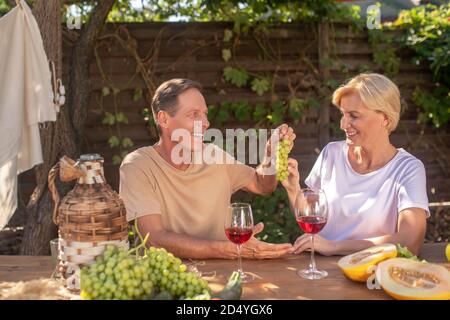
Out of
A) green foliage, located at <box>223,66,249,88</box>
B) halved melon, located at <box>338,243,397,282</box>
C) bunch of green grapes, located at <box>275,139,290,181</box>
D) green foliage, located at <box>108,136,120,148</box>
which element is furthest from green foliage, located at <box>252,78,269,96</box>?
halved melon, located at <box>338,243,397,282</box>

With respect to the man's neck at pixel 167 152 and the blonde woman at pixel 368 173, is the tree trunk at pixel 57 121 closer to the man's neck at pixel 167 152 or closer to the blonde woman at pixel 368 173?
the man's neck at pixel 167 152

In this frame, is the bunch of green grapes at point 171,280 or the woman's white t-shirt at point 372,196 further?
the woman's white t-shirt at point 372,196

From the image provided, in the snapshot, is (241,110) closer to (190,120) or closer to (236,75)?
(236,75)

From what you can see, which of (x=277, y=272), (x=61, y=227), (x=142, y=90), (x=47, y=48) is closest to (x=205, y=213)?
(x=277, y=272)

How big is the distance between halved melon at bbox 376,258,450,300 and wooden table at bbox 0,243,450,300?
0.21ft

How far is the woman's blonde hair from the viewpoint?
2506 millimetres

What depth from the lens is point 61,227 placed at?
1.73 meters

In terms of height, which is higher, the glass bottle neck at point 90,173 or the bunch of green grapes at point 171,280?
the glass bottle neck at point 90,173

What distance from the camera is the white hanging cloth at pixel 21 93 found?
9.45 feet

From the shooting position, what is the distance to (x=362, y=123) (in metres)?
2.53

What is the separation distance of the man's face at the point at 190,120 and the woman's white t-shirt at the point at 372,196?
0.66 metres

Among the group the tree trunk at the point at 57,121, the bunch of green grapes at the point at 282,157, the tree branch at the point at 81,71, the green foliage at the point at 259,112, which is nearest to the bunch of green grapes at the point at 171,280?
the bunch of green grapes at the point at 282,157
